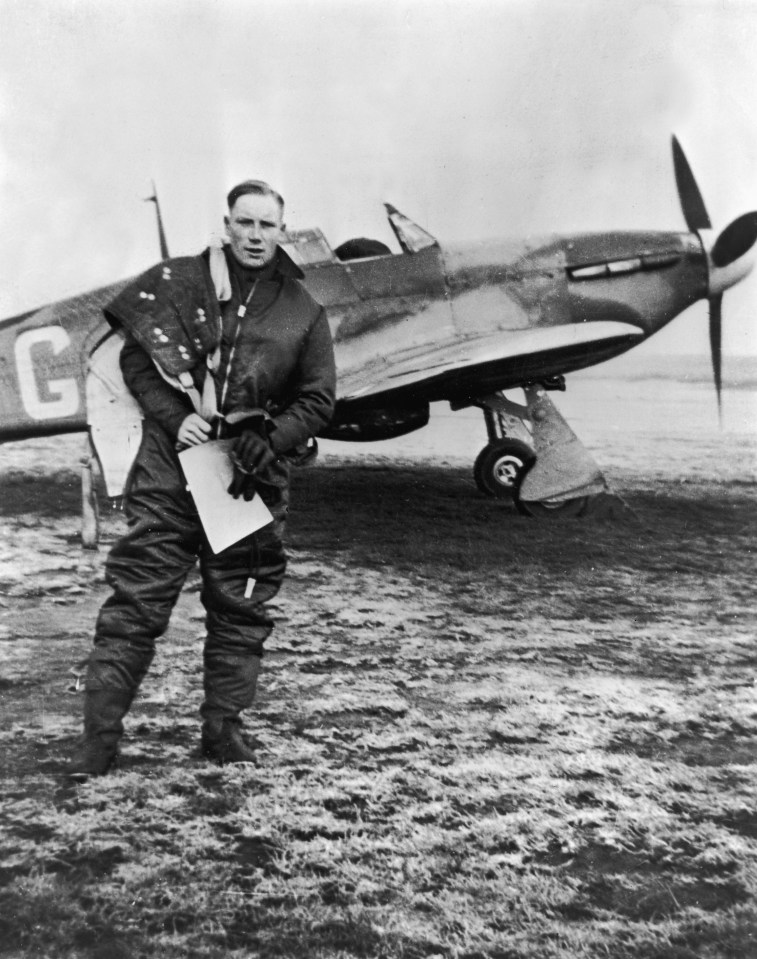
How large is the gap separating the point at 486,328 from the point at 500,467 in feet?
3.16

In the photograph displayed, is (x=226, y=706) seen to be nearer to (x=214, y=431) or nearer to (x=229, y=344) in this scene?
(x=214, y=431)

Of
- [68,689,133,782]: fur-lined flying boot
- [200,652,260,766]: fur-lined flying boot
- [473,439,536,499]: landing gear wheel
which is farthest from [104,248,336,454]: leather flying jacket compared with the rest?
[473,439,536,499]: landing gear wheel

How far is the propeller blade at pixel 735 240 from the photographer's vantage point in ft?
13.9

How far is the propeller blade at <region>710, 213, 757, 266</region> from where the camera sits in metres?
4.22

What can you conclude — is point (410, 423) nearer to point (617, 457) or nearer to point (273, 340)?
point (617, 457)

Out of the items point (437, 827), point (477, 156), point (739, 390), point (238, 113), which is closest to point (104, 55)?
point (238, 113)

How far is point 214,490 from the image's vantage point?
207 cm

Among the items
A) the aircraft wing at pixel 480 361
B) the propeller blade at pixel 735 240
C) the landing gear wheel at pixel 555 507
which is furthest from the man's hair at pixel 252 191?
the landing gear wheel at pixel 555 507

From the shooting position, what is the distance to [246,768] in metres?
2.14

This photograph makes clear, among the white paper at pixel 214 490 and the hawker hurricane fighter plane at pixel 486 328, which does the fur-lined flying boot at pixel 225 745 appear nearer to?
the white paper at pixel 214 490

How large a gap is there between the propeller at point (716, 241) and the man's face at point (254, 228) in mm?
2581

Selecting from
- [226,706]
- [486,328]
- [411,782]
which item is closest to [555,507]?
[486,328]

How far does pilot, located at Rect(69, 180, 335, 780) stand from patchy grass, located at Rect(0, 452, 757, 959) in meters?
0.23

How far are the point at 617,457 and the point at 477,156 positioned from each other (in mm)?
2987
